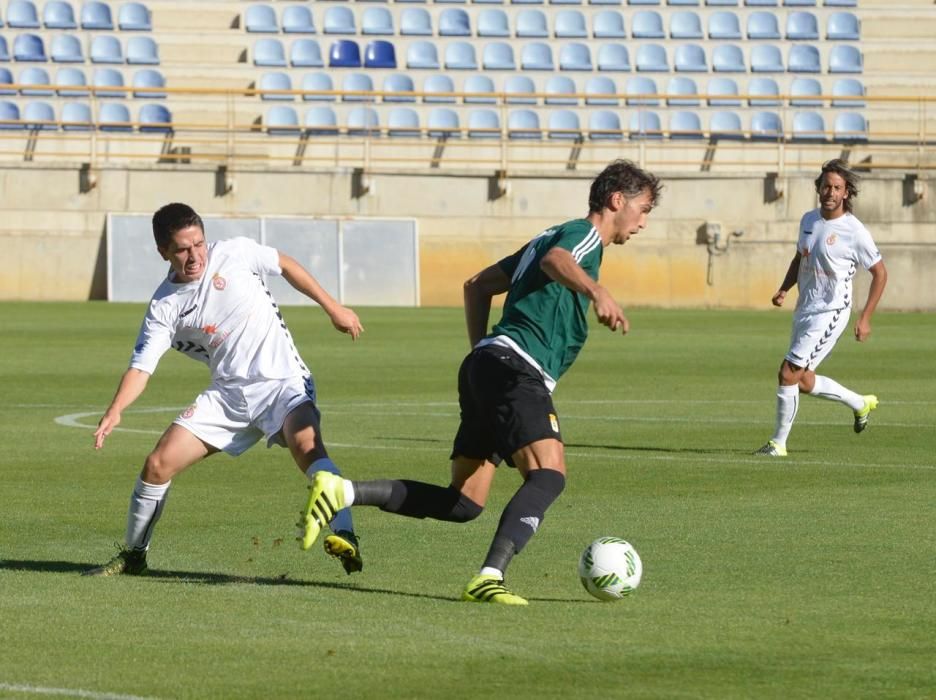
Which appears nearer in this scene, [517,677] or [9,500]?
[517,677]

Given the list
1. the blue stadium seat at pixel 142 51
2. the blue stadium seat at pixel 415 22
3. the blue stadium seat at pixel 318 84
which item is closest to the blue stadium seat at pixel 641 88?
the blue stadium seat at pixel 415 22

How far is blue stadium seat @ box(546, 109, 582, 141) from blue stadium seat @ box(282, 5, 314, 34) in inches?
230

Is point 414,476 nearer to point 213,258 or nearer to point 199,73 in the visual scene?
point 213,258

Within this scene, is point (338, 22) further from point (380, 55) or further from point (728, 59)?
point (728, 59)

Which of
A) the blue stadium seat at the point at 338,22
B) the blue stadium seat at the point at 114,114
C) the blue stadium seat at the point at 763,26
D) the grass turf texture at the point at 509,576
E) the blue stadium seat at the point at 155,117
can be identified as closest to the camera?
the grass turf texture at the point at 509,576

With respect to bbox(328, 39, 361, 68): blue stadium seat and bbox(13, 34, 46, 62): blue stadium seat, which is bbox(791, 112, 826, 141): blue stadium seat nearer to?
bbox(328, 39, 361, 68): blue stadium seat

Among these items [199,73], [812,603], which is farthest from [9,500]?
[199,73]

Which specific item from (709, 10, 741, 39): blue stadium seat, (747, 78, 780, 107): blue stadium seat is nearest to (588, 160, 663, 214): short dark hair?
(747, 78, 780, 107): blue stadium seat

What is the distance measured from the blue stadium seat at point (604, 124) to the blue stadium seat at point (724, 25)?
14.2ft

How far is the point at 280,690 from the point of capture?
5406mm

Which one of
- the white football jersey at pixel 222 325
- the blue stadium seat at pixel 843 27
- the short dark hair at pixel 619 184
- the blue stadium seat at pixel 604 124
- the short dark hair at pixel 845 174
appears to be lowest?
the white football jersey at pixel 222 325

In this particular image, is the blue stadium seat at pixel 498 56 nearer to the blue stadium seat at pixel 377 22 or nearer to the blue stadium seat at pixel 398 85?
the blue stadium seat at pixel 398 85

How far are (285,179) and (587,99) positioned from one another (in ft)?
23.4

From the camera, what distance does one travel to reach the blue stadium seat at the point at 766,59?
132ft
